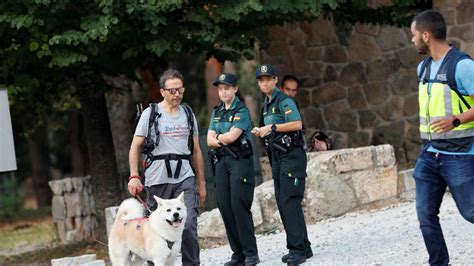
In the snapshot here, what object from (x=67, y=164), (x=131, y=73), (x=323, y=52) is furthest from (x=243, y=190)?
(x=67, y=164)

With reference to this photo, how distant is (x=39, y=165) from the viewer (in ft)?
87.6

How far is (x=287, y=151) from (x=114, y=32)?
4.09m

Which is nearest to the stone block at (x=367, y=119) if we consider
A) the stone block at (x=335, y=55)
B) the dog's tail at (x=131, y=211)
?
the stone block at (x=335, y=55)

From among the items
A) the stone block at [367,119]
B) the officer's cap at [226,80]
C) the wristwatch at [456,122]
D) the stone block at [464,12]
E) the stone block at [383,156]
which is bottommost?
the stone block at [383,156]

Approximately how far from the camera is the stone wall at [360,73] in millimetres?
15555

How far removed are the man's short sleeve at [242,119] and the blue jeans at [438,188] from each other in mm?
2059

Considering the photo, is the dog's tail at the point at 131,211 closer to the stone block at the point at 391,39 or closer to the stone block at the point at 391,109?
the stone block at the point at 391,109

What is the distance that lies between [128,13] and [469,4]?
5522 mm

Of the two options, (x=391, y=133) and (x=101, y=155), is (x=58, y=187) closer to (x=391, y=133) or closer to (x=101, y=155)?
(x=101, y=155)

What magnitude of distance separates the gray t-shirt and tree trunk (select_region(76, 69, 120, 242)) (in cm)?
692

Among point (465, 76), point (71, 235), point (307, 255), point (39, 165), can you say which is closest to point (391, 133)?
point (71, 235)

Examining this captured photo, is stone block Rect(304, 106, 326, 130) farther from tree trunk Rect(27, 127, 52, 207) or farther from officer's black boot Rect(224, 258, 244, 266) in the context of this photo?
tree trunk Rect(27, 127, 52, 207)

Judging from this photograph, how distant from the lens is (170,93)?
8219 millimetres

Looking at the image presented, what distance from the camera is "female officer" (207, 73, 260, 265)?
877 centimetres
